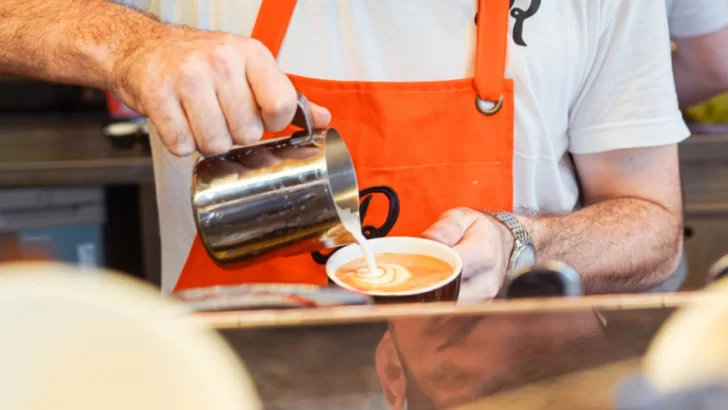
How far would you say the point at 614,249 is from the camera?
4.67ft

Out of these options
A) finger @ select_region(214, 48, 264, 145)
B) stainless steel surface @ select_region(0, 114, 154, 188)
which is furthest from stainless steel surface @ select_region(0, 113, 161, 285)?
finger @ select_region(214, 48, 264, 145)

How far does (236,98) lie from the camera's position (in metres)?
0.94

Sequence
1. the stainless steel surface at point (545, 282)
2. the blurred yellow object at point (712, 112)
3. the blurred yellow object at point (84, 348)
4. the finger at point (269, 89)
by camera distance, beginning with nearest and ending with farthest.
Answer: the blurred yellow object at point (84, 348) → the stainless steel surface at point (545, 282) → the finger at point (269, 89) → the blurred yellow object at point (712, 112)

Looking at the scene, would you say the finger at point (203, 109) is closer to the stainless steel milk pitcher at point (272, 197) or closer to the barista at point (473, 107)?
the stainless steel milk pitcher at point (272, 197)

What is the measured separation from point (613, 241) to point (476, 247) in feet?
1.44

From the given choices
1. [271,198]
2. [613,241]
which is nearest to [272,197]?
[271,198]

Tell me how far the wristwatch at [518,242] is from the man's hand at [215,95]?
472 millimetres

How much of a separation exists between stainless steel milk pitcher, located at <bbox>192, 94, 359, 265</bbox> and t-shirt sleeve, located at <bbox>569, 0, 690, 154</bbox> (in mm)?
654

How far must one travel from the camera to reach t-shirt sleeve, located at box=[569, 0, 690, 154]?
1382 millimetres

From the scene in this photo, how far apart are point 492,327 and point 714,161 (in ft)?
6.10

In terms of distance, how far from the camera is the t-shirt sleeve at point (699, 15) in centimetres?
171

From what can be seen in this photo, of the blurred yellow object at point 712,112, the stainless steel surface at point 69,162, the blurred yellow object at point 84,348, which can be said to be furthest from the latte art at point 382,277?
the blurred yellow object at point 712,112

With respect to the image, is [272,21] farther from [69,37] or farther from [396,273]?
[396,273]

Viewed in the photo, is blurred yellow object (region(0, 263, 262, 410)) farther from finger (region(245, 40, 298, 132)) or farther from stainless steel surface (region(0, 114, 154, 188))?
stainless steel surface (region(0, 114, 154, 188))
